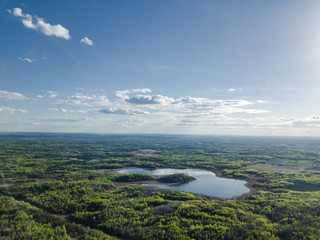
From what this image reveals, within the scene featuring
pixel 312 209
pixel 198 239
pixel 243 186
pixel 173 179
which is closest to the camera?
pixel 198 239

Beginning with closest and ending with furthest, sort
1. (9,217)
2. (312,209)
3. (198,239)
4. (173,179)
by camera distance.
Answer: (198,239) → (9,217) → (312,209) → (173,179)

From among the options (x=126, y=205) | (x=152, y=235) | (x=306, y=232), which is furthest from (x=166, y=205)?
(x=306, y=232)

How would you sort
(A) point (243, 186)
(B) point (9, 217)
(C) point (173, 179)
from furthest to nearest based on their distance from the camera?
(C) point (173, 179), (A) point (243, 186), (B) point (9, 217)

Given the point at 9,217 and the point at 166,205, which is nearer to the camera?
the point at 9,217

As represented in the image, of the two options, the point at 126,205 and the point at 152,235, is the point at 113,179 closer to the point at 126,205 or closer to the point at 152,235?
the point at 126,205

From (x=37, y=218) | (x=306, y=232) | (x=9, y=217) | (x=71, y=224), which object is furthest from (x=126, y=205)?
(x=306, y=232)

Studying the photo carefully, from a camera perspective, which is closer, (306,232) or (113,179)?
(306,232)

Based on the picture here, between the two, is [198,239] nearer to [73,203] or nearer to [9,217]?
[73,203]

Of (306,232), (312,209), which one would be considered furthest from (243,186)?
(306,232)

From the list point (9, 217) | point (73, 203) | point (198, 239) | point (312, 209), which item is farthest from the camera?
point (73, 203)
